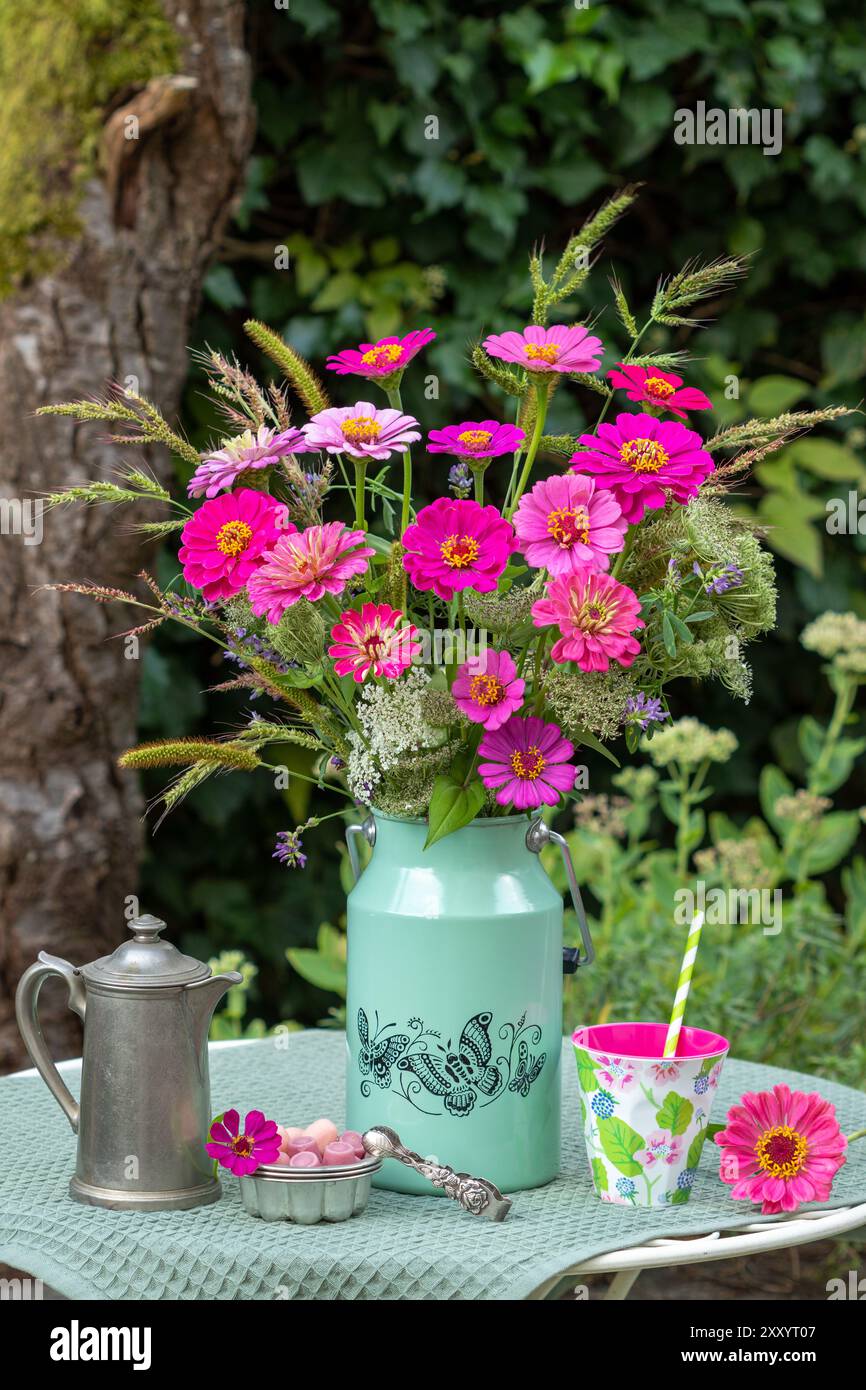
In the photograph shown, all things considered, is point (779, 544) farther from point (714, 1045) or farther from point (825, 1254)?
point (714, 1045)

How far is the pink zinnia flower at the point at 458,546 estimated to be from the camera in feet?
3.08

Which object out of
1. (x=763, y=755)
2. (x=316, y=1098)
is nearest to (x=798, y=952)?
(x=763, y=755)

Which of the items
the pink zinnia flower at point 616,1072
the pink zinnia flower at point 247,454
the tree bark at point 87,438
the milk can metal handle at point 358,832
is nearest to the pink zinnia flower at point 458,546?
the pink zinnia flower at point 247,454

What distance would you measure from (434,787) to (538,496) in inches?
8.1

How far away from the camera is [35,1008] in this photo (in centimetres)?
104

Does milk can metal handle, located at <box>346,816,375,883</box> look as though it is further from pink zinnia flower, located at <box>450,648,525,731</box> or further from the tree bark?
the tree bark

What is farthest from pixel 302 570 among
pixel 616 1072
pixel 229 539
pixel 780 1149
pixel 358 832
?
pixel 780 1149

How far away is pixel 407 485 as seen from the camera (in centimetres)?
102

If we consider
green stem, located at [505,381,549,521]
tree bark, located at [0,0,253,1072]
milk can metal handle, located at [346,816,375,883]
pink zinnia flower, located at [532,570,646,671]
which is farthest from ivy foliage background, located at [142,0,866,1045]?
pink zinnia flower, located at [532,570,646,671]

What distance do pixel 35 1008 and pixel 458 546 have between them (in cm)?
44

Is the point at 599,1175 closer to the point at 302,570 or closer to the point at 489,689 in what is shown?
the point at 489,689

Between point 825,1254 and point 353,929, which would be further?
point 825,1254

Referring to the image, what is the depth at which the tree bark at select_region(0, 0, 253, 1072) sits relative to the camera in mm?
1952

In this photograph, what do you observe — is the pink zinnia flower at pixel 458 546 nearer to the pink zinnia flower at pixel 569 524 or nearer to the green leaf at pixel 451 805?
the pink zinnia flower at pixel 569 524
